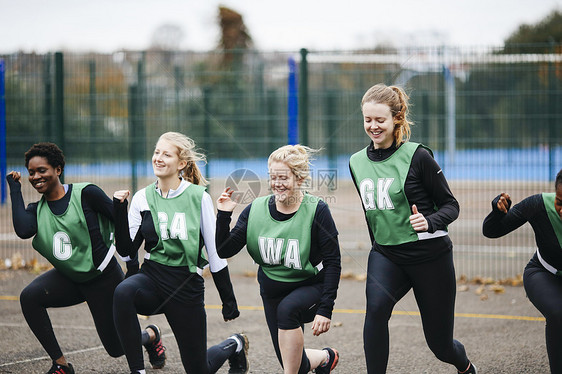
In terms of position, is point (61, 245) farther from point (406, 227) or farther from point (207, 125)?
point (207, 125)

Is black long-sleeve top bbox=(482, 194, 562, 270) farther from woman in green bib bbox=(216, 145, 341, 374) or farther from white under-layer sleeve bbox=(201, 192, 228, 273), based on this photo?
white under-layer sleeve bbox=(201, 192, 228, 273)

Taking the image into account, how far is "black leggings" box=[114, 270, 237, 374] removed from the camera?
14.4ft

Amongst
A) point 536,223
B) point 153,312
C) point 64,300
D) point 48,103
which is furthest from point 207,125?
point 536,223

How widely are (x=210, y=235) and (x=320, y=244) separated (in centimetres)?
77

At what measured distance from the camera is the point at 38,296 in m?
4.86

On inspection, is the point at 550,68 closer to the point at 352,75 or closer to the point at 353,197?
the point at 352,75

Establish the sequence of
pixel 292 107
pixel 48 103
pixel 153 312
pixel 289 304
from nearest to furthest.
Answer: pixel 289 304 < pixel 153 312 < pixel 292 107 < pixel 48 103

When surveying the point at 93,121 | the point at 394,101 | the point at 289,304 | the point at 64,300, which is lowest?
the point at 64,300

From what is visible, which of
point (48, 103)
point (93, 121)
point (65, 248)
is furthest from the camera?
point (93, 121)

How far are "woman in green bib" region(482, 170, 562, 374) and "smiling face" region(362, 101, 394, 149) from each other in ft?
2.69

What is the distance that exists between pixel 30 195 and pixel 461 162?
6071mm

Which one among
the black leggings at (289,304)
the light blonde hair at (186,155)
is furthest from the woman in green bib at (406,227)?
the light blonde hair at (186,155)

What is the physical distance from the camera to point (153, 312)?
450cm

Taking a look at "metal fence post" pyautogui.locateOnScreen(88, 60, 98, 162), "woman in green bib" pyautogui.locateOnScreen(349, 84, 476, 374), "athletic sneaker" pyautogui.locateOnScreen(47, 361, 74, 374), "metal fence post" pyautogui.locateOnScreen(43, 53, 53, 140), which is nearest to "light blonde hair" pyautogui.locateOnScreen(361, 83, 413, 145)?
"woman in green bib" pyautogui.locateOnScreen(349, 84, 476, 374)
